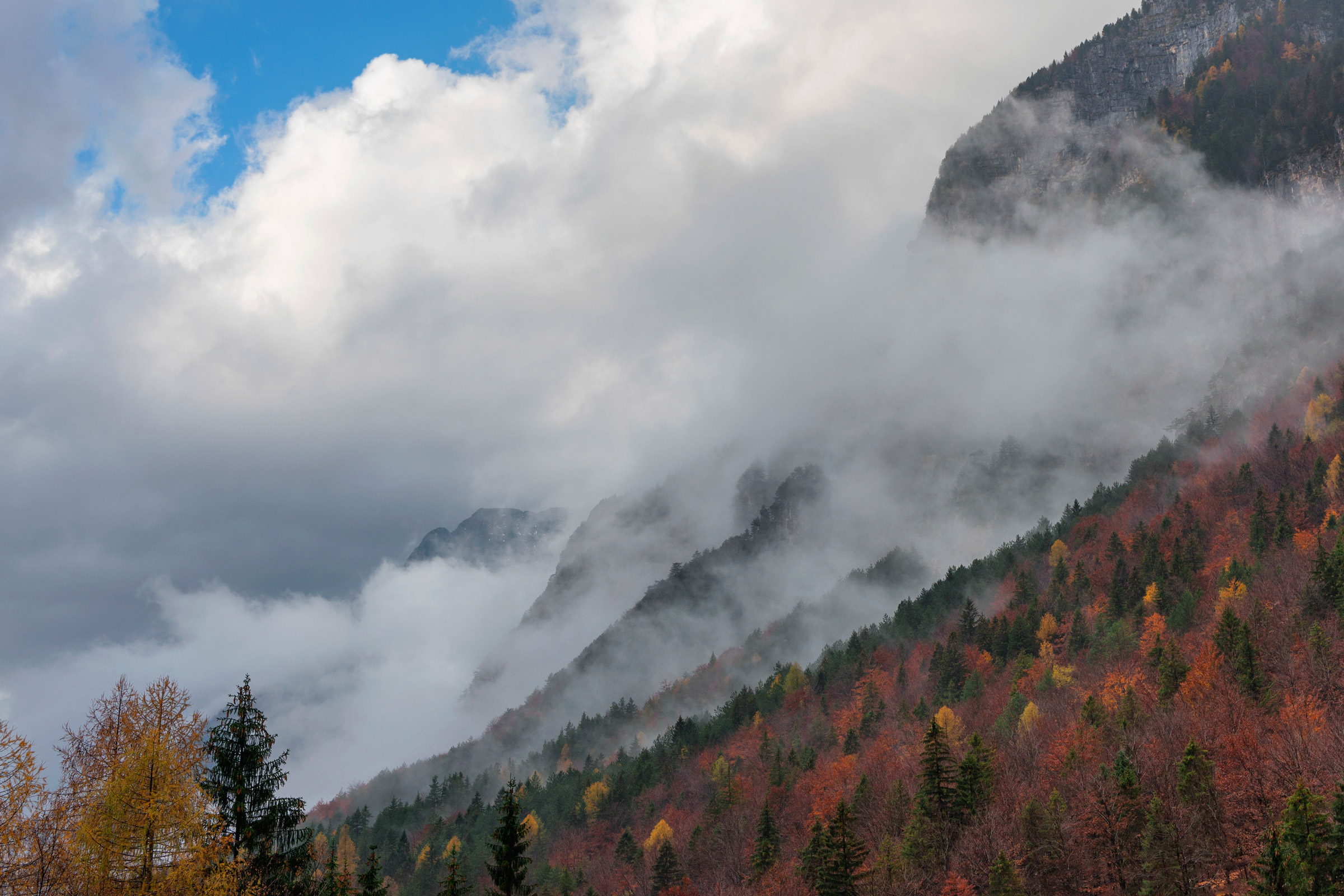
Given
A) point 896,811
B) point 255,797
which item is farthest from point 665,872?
point 255,797

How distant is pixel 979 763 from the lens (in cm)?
6066

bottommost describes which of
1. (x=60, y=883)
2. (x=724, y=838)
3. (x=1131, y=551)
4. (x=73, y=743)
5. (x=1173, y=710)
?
(x=724, y=838)

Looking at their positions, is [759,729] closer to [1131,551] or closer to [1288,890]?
[1131,551]

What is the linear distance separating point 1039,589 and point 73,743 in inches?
6255

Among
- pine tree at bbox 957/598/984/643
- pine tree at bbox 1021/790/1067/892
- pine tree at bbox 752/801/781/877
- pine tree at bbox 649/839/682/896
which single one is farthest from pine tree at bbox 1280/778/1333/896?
pine tree at bbox 957/598/984/643

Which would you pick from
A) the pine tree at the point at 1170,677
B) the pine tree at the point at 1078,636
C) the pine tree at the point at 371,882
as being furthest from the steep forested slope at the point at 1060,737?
the pine tree at the point at 371,882

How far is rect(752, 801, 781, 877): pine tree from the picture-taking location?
2635 inches

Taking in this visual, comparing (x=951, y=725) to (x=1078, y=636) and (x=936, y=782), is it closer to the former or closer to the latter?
(x=1078, y=636)

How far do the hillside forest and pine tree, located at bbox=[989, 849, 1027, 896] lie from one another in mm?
162

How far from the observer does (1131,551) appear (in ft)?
447

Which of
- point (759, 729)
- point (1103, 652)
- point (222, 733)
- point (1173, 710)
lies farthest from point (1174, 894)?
point (759, 729)

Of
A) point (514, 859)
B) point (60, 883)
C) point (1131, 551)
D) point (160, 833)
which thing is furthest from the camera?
point (1131, 551)

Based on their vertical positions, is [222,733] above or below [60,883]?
above

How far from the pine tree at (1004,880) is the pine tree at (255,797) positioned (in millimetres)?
35218
